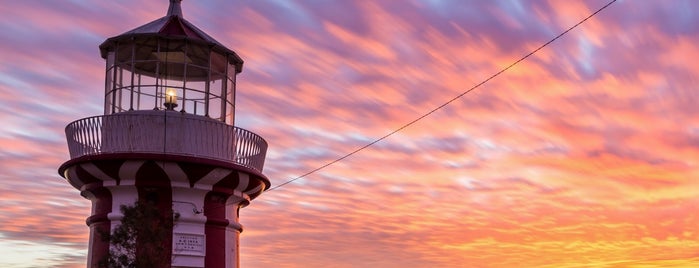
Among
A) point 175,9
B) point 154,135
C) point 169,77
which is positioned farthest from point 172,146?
point 175,9

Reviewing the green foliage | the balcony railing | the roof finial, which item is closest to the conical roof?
the roof finial

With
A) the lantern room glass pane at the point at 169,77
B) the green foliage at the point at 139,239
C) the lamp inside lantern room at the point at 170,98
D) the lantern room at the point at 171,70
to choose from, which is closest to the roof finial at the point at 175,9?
the lantern room at the point at 171,70

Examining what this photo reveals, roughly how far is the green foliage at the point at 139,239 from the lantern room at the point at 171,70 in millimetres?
4768

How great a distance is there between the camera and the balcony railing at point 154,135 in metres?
19.5

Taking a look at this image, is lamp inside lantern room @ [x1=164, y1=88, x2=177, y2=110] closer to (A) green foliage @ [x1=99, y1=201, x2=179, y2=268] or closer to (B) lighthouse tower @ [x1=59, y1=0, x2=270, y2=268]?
(B) lighthouse tower @ [x1=59, y1=0, x2=270, y2=268]

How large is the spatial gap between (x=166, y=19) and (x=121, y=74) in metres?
→ 1.80

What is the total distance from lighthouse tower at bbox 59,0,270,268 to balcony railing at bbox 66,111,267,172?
24mm

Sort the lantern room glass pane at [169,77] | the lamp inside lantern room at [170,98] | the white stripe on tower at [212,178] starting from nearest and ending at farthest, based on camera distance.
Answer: the white stripe on tower at [212,178], the lamp inside lantern room at [170,98], the lantern room glass pane at [169,77]

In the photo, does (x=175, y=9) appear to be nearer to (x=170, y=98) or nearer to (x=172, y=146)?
(x=170, y=98)

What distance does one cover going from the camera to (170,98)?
67.8 feet

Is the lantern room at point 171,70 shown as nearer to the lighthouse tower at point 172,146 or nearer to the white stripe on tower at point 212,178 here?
the lighthouse tower at point 172,146

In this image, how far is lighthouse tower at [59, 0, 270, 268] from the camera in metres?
19.5

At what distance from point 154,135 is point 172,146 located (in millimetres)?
492

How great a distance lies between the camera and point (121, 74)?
68.9 feet
